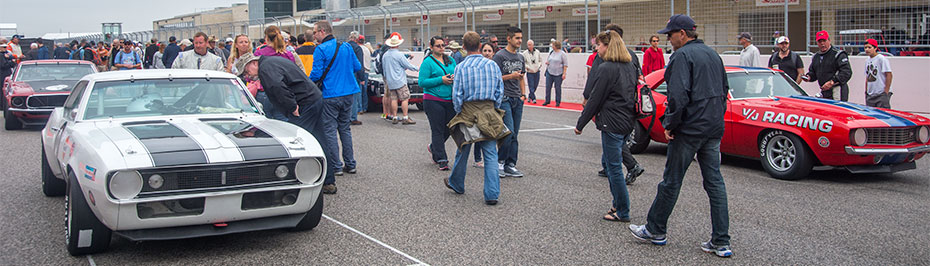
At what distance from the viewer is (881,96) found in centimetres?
1077

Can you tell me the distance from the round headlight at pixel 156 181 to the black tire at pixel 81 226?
510mm

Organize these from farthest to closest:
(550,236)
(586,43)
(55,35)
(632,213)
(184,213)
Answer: (55,35)
(586,43)
(632,213)
(550,236)
(184,213)

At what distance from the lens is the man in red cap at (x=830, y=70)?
10445 millimetres

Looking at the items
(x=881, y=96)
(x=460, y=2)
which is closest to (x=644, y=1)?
(x=460, y=2)

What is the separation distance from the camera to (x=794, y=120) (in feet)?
26.2

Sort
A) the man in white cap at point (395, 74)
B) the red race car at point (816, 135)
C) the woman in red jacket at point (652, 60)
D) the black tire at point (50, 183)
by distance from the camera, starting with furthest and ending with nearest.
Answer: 1. the woman in red jacket at point (652, 60)
2. the man in white cap at point (395, 74)
3. the red race car at point (816, 135)
4. the black tire at point (50, 183)

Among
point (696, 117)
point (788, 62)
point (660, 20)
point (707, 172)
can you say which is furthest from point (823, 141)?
point (660, 20)

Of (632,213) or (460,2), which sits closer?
(632,213)

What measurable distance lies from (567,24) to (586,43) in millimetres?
711

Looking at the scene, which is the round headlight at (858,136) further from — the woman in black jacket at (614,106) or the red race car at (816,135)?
the woman in black jacket at (614,106)

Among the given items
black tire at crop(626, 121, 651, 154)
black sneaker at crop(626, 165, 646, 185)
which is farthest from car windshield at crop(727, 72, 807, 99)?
black sneaker at crop(626, 165, 646, 185)

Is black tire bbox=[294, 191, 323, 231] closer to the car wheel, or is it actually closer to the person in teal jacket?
the person in teal jacket

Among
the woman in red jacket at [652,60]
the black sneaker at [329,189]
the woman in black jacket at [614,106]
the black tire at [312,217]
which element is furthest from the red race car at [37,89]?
the woman in black jacket at [614,106]

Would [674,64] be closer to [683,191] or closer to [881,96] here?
[683,191]
